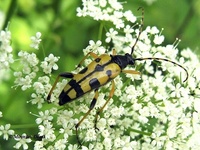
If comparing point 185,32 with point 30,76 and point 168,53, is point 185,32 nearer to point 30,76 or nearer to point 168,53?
point 168,53

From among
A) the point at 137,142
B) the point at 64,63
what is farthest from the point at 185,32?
the point at 137,142

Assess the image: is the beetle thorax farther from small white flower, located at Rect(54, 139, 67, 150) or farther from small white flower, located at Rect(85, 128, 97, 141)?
small white flower, located at Rect(54, 139, 67, 150)

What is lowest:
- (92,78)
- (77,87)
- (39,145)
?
(39,145)

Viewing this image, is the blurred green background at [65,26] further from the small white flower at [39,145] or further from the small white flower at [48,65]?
the small white flower at [39,145]

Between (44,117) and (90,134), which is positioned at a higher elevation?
(44,117)

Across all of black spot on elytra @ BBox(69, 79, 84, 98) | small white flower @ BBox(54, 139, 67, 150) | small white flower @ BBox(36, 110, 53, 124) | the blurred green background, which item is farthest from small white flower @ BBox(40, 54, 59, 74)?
the blurred green background

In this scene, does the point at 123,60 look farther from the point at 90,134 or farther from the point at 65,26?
the point at 65,26

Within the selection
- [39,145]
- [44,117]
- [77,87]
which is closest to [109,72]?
[77,87]

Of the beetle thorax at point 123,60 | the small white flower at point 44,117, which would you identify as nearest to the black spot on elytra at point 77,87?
the small white flower at point 44,117
